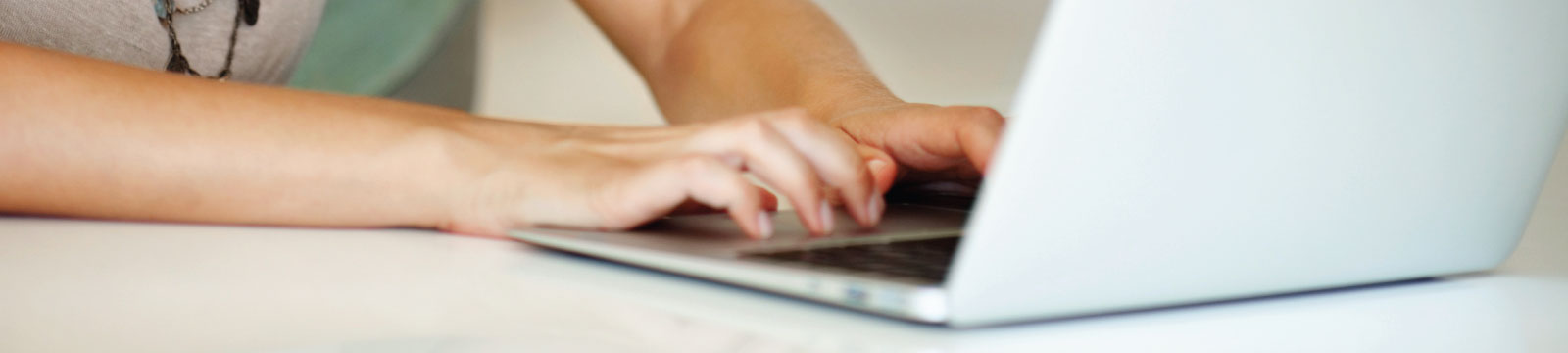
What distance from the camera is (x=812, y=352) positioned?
0.24m

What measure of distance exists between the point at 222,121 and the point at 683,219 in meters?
0.20

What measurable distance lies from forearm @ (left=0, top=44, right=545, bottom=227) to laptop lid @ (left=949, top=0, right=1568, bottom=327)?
1.04 ft

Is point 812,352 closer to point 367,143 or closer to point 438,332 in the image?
point 438,332

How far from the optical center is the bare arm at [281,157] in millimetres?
459

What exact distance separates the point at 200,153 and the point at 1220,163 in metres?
0.41

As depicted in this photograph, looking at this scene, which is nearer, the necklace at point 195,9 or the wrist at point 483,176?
the wrist at point 483,176

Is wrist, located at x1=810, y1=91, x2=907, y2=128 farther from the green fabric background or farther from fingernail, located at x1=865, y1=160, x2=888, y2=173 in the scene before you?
the green fabric background

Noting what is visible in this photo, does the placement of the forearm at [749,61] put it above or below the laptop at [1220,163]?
above

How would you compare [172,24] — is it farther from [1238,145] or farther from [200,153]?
[1238,145]

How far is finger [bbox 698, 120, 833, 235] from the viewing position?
1.37 ft

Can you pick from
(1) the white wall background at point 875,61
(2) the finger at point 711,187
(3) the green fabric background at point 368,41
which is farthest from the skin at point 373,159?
(3) the green fabric background at point 368,41

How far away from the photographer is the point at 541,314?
29 cm

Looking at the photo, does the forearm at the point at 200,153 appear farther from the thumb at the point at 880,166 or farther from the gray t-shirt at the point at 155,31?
the gray t-shirt at the point at 155,31

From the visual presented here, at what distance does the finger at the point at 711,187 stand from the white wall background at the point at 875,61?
0.32m
